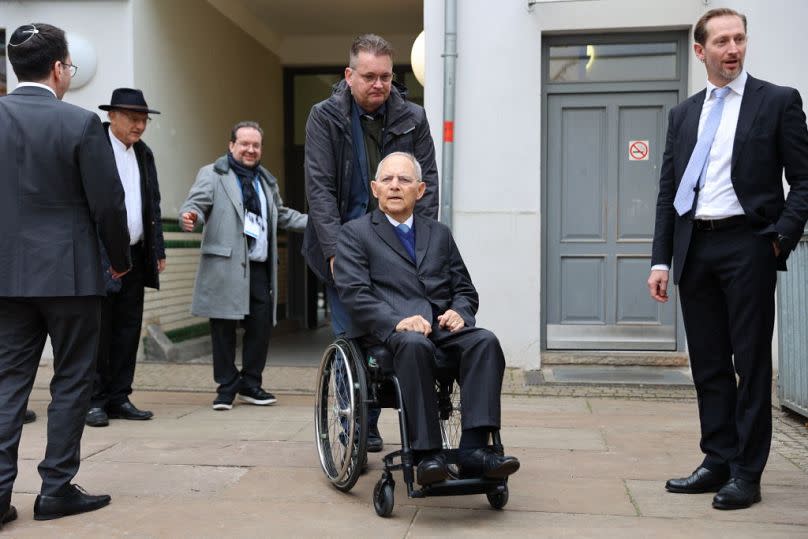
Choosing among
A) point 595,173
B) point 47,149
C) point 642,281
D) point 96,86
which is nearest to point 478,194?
point 595,173

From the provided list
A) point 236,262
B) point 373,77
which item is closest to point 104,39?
point 236,262

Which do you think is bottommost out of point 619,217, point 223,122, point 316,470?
point 316,470

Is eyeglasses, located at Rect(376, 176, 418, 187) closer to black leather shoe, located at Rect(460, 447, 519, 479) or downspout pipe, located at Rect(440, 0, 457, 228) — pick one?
black leather shoe, located at Rect(460, 447, 519, 479)

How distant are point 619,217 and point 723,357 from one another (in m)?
3.90

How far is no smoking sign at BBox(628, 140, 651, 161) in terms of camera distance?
784cm

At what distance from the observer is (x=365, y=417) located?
145 inches

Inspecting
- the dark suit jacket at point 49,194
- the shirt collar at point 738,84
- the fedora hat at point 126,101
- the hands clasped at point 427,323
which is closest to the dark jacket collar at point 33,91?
the dark suit jacket at point 49,194

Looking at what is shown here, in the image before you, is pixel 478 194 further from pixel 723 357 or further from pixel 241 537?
Result: pixel 241 537

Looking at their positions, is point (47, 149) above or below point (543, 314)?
above

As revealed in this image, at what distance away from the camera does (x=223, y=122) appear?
10594mm

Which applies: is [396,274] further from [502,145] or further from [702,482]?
[502,145]

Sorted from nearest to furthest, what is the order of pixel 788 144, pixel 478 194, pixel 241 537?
pixel 241 537
pixel 788 144
pixel 478 194

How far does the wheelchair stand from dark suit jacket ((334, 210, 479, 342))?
0.17 meters

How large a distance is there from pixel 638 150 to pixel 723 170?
397 centimetres
